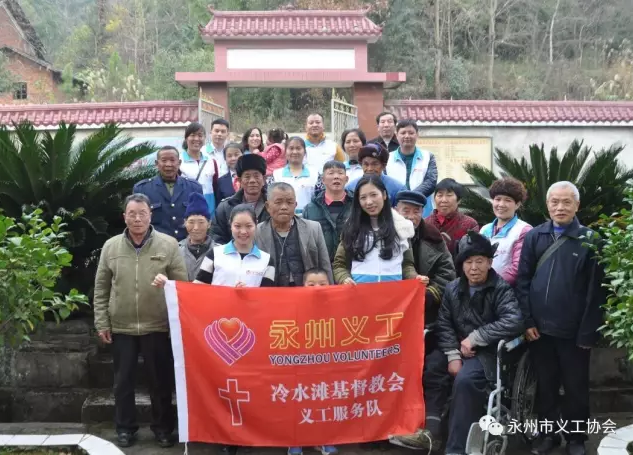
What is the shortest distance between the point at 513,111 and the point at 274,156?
894 centimetres

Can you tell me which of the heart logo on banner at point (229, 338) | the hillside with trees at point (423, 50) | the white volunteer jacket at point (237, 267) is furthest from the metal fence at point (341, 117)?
the hillside with trees at point (423, 50)

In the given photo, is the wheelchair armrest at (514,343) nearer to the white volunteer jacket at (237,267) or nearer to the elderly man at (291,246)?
the elderly man at (291,246)

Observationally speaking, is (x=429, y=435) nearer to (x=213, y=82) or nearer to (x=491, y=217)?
(x=491, y=217)

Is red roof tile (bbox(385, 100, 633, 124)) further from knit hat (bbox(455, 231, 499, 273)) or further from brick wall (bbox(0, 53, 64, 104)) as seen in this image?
brick wall (bbox(0, 53, 64, 104))

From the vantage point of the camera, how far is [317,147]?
23.7 ft

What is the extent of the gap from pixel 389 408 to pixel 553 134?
11430 mm

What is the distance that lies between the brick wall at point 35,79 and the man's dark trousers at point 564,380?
28390 millimetres

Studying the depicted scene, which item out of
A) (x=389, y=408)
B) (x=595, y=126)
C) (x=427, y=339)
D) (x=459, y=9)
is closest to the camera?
(x=389, y=408)

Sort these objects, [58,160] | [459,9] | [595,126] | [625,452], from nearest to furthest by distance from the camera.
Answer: [625,452] → [58,160] → [595,126] → [459,9]

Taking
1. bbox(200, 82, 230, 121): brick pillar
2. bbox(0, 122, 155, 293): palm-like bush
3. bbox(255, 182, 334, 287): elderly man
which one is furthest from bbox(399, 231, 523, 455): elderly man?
bbox(200, 82, 230, 121): brick pillar

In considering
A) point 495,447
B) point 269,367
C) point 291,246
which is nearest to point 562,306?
point 495,447

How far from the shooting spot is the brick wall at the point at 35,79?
3028cm

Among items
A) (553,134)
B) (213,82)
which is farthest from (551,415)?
(213,82)

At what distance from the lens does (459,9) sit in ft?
104
